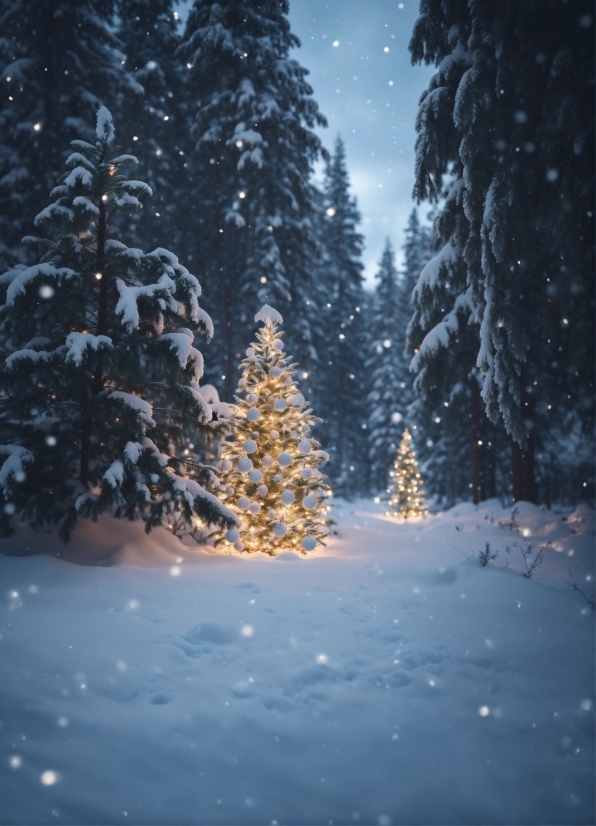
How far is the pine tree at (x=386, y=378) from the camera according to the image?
106ft

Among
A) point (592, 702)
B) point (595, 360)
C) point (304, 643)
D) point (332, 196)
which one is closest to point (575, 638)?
point (592, 702)

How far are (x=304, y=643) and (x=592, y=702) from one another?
227 cm

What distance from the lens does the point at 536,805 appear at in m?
2.63

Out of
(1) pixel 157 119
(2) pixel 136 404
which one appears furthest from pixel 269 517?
(1) pixel 157 119

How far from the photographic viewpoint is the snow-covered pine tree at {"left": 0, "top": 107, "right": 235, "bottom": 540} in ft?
18.7

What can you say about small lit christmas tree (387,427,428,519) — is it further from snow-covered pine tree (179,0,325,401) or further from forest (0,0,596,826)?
snow-covered pine tree (179,0,325,401)

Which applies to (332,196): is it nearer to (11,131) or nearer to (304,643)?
(11,131)

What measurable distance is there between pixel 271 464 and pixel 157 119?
54.2 feet

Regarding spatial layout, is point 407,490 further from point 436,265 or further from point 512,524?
point 436,265

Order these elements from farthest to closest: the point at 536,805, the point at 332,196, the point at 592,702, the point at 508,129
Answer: the point at 332,196 < the point at 508,129 < the point at 592,702 < the point at 536,805

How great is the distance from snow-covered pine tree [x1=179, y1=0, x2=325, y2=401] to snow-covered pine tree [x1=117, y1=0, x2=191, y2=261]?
1.24m

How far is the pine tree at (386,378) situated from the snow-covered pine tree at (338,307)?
6.31ft

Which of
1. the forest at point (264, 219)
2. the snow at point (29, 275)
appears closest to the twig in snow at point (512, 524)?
the forest at point (264, 219)

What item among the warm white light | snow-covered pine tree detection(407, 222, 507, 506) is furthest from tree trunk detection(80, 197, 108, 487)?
snow-covered pine tree detection(407, 222, 507, 506)
